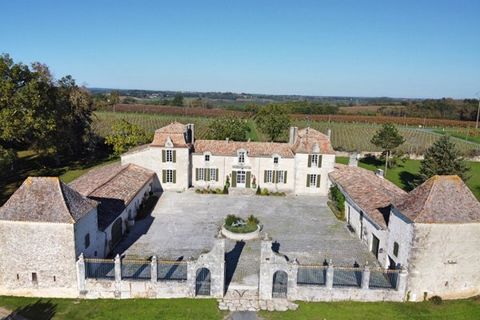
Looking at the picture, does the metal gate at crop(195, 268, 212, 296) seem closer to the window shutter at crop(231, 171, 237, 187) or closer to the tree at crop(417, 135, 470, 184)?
the window shutter at crop(231, 171, 237, 187)

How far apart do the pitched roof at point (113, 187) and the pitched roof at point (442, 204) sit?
710 inches

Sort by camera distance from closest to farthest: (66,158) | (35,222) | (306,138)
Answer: (35,222)
(306,138)
(66,158)

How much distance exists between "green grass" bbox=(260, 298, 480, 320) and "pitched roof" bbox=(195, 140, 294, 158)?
2184 centimetres

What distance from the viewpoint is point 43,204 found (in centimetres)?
2016

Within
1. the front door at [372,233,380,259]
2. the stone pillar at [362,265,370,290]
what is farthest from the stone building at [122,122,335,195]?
the stone pillar at [362,265,370,290]

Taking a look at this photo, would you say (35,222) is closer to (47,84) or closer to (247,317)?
(247,317)

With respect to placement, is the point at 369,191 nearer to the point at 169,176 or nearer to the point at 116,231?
the point at 116,231

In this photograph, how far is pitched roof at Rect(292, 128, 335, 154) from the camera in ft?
130

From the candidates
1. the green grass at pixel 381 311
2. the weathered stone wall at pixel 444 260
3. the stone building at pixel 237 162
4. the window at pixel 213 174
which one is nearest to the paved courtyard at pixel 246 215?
the stone building at pixel 237 162

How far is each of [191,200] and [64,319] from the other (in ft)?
64.4

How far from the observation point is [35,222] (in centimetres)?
1970

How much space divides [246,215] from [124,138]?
25.0 metres

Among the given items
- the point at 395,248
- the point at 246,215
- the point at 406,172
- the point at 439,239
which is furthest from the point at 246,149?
the point at 406,172

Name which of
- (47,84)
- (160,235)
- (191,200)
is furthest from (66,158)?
(160,235)
